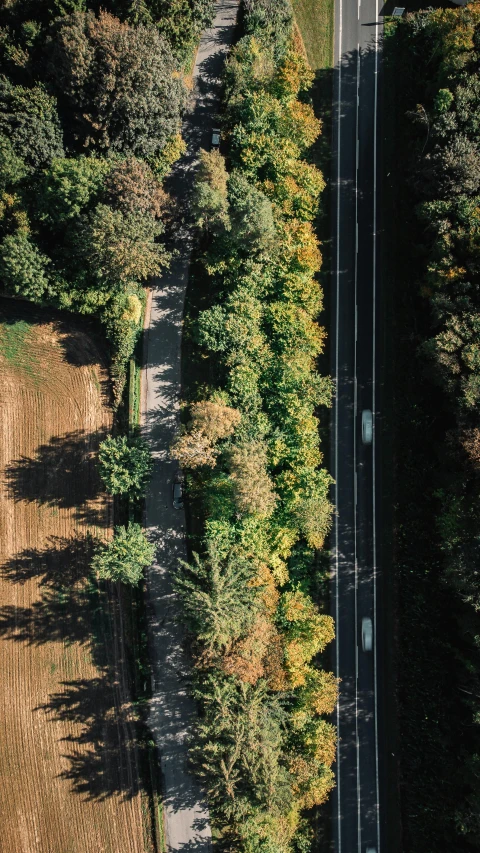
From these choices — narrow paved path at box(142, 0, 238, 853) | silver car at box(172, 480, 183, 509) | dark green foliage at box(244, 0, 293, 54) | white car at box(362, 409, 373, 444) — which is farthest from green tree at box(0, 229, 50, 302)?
white car at box(362, 409, 373, 444)

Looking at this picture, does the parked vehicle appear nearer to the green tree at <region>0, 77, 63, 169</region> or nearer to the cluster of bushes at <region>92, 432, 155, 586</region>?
the cluster of bushes at <region>92, 432, 155, 586</region>

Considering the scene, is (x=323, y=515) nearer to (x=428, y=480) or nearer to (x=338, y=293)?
(x=428, y=480)

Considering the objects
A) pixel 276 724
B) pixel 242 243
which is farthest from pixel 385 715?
pixel 242 243

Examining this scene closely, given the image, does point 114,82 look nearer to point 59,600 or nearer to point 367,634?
point 59,600

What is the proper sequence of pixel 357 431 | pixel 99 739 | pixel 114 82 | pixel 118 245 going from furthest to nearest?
1. pixel 357 431
2. pixel 99 739
3. pixel 118 245
4. pixel 114 82

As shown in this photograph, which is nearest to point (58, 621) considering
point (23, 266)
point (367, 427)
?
point (23, 266)

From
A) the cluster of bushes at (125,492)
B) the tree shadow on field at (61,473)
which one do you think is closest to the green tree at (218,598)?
the cluster of bushes at (125,492)
